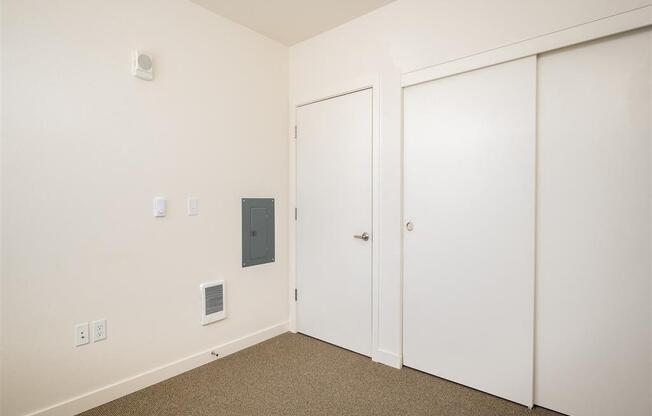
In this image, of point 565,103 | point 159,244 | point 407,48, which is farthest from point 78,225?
point 565,103

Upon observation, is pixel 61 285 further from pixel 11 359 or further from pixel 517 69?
pixel 517 69

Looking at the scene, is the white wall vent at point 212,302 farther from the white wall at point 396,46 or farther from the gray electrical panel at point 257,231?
the white wall at point 396,46

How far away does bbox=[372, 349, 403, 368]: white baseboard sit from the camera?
249cm

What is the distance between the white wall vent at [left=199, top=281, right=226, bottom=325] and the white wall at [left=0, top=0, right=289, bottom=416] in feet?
0.19

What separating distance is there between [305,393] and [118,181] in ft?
5.73

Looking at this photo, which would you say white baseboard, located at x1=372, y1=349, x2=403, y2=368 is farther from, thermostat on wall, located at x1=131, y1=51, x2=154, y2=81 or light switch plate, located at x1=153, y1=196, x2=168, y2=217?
thermostat on wall, located at x1=131, y1=51, x2=154, y2=81

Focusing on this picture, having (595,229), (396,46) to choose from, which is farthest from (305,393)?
(396,46)

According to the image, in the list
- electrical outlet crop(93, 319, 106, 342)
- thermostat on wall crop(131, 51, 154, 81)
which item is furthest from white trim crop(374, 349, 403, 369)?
thermostat on wall crop(131, 51, 154, 81)

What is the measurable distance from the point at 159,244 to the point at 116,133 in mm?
746

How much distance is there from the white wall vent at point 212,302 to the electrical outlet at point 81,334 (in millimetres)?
721

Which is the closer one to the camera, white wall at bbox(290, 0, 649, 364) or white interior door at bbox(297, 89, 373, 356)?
white wall at bbox(290, 0, 649, 364)

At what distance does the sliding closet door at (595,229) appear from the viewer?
171cm

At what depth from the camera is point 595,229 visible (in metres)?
1.82

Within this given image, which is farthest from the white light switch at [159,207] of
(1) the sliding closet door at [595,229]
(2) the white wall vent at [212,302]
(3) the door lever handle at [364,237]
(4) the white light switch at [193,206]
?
(1) the sliding closet door at [595,229]
